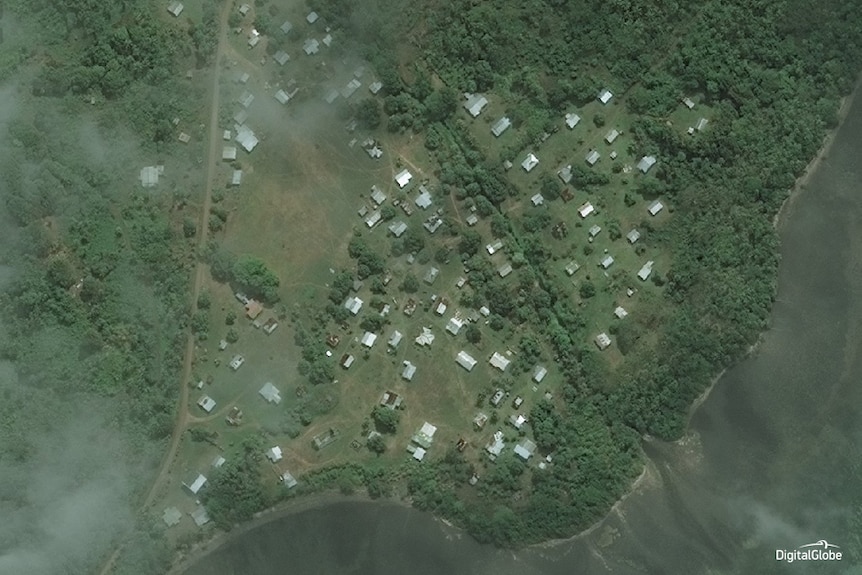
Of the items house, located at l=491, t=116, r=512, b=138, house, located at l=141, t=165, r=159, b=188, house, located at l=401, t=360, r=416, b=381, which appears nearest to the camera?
house, located at l=401, t=360, r=416, b=381

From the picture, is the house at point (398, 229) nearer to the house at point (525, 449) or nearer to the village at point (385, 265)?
the village at point (385, 265)

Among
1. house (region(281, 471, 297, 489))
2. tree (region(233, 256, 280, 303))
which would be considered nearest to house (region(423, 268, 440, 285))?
tree (region(233, 256, 280, 303))

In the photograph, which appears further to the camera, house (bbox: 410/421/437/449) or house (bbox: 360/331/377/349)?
house (bbox: 360/331/377/349)

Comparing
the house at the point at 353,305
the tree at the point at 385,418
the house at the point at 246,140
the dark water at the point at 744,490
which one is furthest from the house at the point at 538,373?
Answer: the house at the point at 246,140

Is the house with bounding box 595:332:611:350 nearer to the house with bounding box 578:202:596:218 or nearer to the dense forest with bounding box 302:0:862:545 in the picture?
the dense forest with bounding box 302:0:862:545

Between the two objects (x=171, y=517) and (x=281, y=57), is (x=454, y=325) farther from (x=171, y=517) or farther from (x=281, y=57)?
(x=171, y=517)

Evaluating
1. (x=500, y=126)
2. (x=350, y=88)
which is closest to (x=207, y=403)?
(x=350, y=88)
